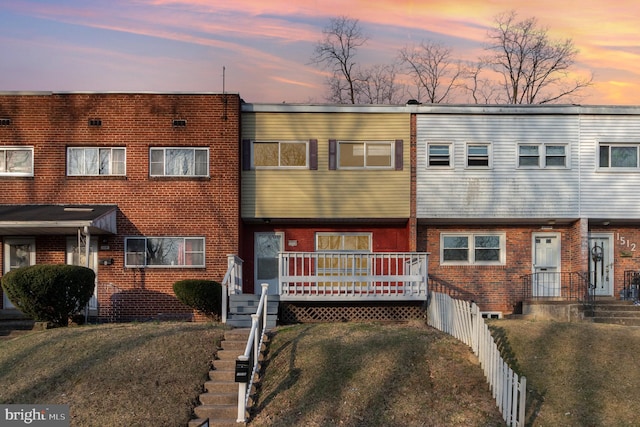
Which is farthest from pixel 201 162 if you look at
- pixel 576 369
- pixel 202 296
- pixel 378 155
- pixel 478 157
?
pixel 576 369

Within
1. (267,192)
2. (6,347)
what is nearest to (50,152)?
(267,192)

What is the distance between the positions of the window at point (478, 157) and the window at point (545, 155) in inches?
39.0

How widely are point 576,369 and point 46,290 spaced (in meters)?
11.5

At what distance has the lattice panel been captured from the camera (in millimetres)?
19500

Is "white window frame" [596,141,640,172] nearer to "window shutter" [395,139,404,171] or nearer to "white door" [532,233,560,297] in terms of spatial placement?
"white door" [532,233,560,297]

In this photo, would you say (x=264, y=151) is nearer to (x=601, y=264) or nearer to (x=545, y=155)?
(x=545, y=155)

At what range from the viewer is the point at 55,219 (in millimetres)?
19625

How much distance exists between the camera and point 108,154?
2220cm

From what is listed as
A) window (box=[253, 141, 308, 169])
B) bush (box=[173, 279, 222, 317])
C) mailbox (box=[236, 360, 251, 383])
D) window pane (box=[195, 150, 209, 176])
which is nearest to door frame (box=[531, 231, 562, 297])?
window (box=[253, 141, 308, 169])

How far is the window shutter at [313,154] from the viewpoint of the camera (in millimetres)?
22453

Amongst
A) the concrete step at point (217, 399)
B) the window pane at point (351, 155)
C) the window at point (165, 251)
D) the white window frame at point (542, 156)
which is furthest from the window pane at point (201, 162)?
the concrete step at point (217, 399)

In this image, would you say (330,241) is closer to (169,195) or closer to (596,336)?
(169,195)

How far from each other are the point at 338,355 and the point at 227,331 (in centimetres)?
270

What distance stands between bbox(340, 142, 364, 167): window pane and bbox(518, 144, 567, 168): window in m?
4.73
